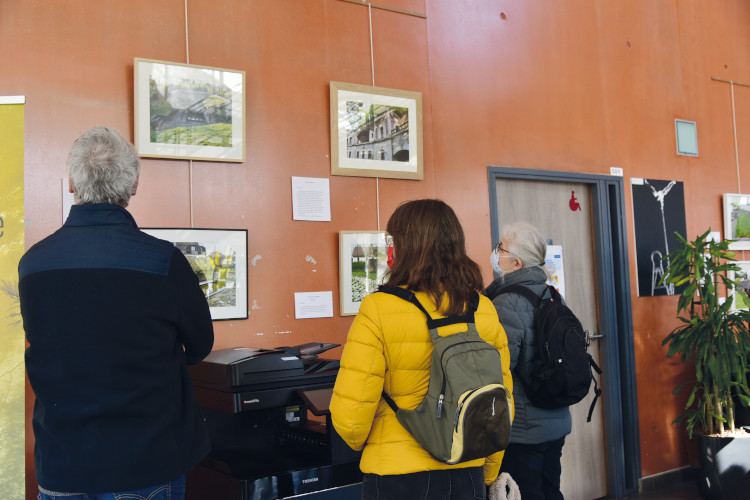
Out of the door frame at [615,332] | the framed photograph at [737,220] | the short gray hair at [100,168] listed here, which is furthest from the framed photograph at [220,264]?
the framed photograph at [737,220]

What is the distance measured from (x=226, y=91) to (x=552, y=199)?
2249 millimetres

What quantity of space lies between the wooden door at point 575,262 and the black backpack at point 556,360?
157 centimetres

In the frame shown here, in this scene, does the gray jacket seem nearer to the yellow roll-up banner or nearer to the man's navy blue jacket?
the man's navy blue jacket

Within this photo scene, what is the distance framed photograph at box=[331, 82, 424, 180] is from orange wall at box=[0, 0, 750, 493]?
0.20 feet

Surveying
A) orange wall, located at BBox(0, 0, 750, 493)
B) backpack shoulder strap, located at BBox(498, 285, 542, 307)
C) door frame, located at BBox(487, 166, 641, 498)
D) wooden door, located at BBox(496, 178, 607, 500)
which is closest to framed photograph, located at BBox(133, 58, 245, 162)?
orange wall, located at BBox(0, 0, 750, 493)

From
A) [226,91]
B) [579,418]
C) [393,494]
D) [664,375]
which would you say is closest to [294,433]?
[393,494]

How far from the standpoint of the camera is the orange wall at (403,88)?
2.69m

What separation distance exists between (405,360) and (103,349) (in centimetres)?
75

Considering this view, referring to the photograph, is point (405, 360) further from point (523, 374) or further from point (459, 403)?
point (523, 374)

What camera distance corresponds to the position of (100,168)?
5.42 feet

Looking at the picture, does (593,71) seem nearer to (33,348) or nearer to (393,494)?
(393,494)

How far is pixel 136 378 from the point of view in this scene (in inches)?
61.8

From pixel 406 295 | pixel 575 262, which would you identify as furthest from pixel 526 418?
pixel 575 262

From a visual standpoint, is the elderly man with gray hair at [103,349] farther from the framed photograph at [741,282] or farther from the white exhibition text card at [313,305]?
the framed photograph at [741,282]
